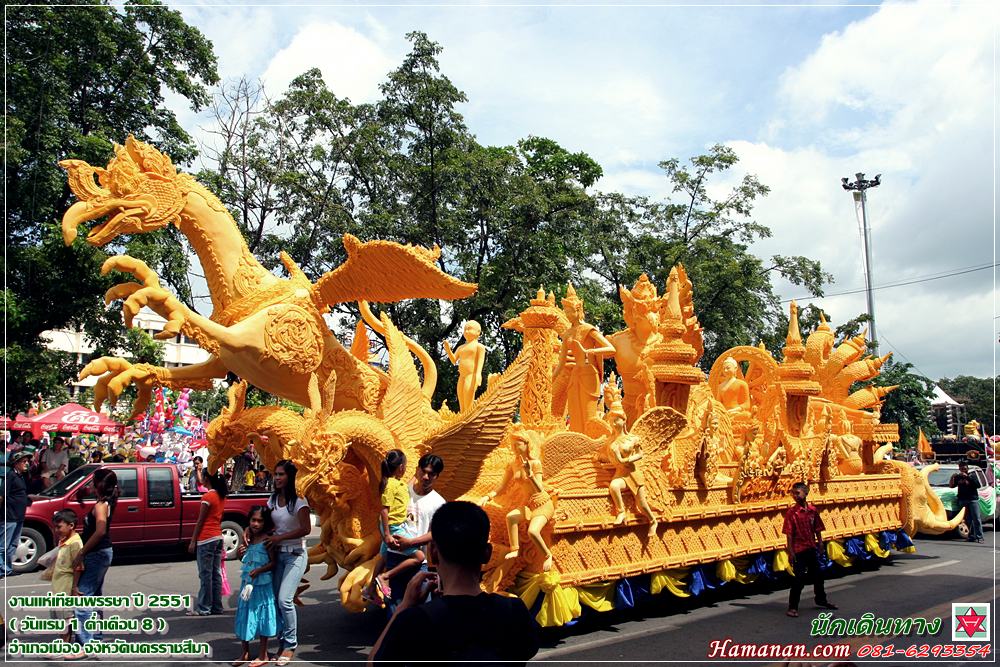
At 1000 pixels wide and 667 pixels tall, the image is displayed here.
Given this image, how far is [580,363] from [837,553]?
4.34 m

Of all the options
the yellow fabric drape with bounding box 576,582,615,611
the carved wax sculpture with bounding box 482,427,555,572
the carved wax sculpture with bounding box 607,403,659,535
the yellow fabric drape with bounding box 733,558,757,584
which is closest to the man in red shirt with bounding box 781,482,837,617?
the yellow fabric drape with bounding box 733,558,757,584

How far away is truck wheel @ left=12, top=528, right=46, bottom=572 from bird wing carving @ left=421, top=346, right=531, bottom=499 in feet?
22.4

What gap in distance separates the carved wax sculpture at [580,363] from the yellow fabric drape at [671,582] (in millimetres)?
1556

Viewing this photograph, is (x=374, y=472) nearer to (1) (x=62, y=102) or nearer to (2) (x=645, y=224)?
(1) (x=62, y=102)

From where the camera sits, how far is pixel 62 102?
1252 cm

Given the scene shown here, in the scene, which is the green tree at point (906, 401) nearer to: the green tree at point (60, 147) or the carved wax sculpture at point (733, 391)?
the carved wax sculpture at point (733, 391)

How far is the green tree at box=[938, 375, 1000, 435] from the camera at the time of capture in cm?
4503

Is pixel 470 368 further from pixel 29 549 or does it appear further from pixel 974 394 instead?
pixel 974 394

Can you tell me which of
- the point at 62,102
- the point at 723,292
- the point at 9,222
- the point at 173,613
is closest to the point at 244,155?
the point at 62,102

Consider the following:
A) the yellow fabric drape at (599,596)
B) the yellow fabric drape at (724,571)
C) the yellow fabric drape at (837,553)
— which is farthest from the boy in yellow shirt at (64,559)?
the yellow fabric drape at (837,553)

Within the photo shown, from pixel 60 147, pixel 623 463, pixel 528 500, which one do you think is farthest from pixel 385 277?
pixel 60 147

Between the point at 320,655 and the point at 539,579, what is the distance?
1.73m

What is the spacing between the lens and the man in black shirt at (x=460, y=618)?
6.14 feet

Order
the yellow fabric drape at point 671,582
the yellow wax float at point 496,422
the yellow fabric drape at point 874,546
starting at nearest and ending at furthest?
the yellow wax float at point 496,422, the yellow fabric drape at point 671,582, the yellow fabric drape at point 874,546
